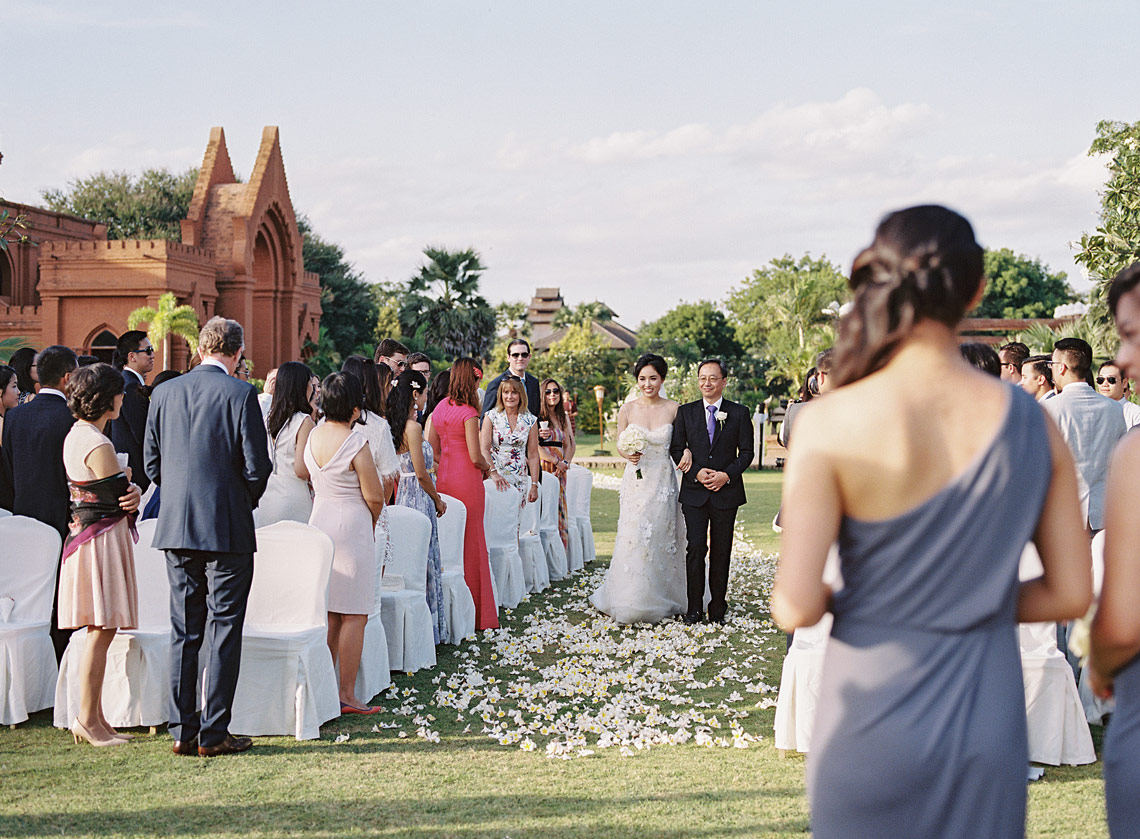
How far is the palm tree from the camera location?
94.3 ft

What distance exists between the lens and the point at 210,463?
513 cm

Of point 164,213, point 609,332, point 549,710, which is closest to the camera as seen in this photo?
point 549,710

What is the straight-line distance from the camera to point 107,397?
5496mm

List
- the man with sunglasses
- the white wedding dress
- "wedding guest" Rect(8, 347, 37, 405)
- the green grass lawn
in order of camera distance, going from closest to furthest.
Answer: the green grass lawn → "wedding guest" Rect(8, 347, 37, 405) → the white wedding dress → the man with sunglasses

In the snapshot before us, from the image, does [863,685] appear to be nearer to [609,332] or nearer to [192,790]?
[192,790]

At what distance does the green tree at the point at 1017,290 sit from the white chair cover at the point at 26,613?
3292 inches

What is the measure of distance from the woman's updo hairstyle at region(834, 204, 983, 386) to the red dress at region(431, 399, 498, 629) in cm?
627

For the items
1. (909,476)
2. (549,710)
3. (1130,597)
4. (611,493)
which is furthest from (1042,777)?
(611,493)

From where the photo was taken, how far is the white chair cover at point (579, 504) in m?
11.7

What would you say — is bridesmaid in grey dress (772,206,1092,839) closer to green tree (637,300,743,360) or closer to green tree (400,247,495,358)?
green tree (400,247,495,358)

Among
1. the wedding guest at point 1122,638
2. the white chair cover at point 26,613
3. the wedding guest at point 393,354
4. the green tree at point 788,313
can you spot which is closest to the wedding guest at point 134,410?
the white chair cover at point 26,613

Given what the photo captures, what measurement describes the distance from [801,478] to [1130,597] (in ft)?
2.30

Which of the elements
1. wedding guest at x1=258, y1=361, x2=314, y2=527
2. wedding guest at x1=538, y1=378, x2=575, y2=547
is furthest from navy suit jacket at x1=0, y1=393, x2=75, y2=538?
wedding guest at x1=538, y1=378, x2=575, y2=547

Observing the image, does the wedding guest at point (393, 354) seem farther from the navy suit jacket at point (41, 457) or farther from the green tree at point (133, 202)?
the green tree at point (133, 202)
